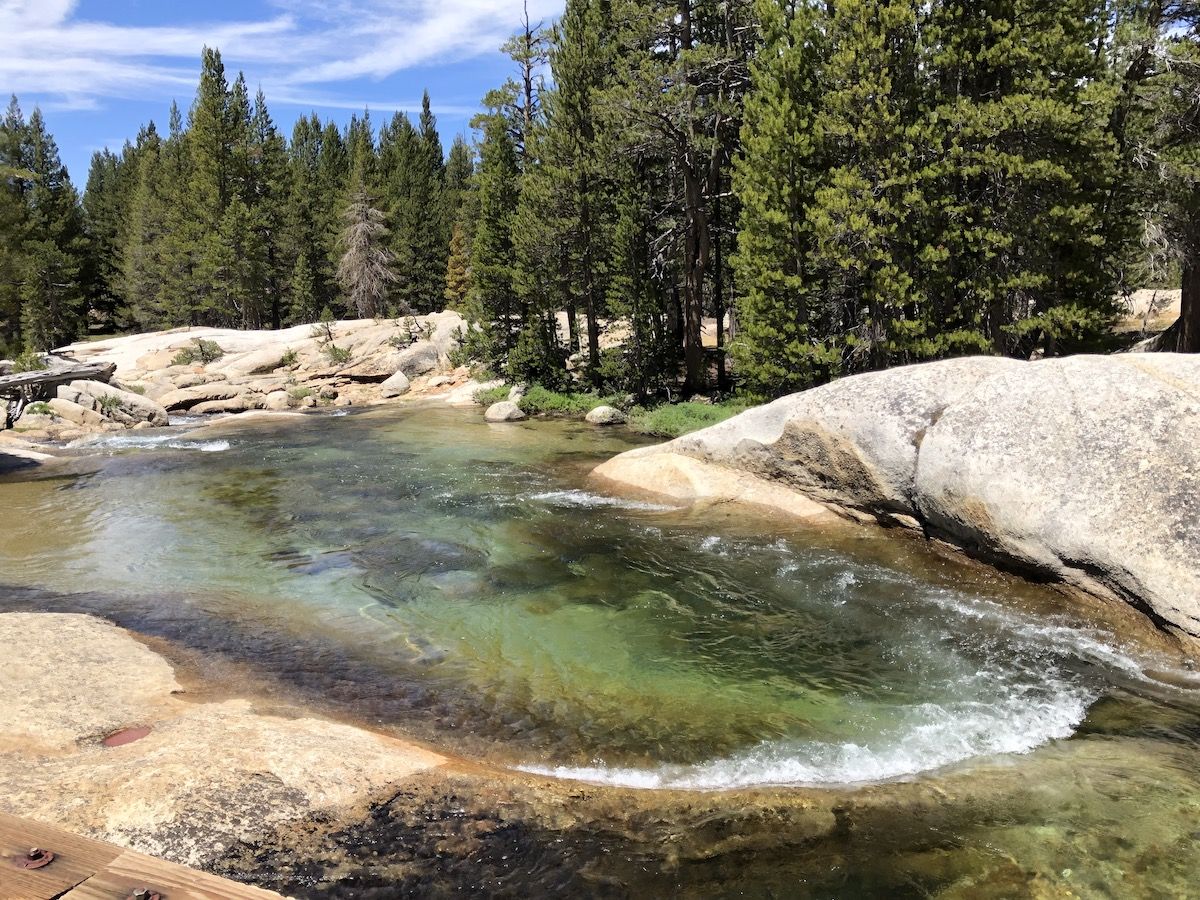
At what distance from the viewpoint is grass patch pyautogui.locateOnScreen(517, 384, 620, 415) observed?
92.2ft

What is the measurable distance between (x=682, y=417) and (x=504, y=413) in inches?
298

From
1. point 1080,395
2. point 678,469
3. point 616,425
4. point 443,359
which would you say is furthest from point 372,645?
point 443,359

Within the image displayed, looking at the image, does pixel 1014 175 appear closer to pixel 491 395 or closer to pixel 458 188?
pixel 491 395

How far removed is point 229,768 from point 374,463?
14706 mm

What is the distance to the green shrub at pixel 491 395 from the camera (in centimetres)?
3172

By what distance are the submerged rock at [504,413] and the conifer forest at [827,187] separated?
10.1 ft

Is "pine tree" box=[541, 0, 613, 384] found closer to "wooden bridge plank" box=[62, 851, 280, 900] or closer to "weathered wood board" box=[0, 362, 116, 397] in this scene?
"weathered wood board" box=[0, 362, 116, 397]

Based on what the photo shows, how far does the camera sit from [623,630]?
8.88m

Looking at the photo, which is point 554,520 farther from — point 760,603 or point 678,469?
point 760,603

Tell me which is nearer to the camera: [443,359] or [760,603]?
[760,603]

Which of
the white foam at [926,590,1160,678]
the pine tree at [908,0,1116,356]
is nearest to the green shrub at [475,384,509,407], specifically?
the pine tree at [908,0,1116,356]

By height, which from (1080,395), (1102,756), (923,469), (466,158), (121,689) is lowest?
(1102,756)

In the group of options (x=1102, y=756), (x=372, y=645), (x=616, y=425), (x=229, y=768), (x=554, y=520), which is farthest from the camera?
(x=616, y=425)

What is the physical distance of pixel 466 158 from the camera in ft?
238
